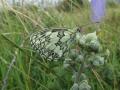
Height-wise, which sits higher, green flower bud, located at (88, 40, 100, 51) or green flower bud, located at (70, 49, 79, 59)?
green flower bud, located at (88, 40, 100, 51)

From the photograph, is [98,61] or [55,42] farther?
[55,42]

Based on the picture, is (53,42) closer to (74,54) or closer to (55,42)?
(55,42)

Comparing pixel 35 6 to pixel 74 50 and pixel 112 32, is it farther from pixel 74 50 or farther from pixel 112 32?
pixel 74 50

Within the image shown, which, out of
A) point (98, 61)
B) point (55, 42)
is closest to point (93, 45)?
point (98, 61)

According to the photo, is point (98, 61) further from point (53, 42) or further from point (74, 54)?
point (53, 42)

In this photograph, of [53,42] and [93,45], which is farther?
[53,42]

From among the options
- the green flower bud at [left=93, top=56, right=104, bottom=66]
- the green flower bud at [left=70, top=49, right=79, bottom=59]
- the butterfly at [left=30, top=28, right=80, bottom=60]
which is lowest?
the green flower bud at [left=93, top=56, right=104, bottom=66]

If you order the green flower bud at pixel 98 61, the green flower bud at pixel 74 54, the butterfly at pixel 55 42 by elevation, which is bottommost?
the green flower bud at pixel 98 61

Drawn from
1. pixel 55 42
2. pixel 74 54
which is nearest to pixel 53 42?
pixel 55 42
